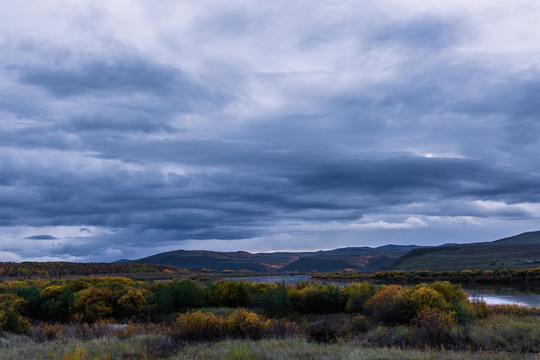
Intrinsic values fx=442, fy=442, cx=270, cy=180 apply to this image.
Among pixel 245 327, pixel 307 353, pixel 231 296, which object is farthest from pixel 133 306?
pixel 307 353

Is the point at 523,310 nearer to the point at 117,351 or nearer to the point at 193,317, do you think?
the point at 193,317

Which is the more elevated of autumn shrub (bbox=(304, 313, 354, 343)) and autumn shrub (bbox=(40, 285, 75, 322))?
autumn shrub (bbox=(40, 285, 75, 322))

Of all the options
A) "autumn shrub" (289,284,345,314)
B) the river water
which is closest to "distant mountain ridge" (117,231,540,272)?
the river water

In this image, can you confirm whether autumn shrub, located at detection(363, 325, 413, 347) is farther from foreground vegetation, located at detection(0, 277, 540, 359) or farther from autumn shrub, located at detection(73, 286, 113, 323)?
autumn shrub, located at detection(73, 286, 113, 323)

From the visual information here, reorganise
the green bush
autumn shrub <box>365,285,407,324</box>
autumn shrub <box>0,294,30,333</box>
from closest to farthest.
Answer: the green bush < autumn shrub <box>0,294,30,333</box> < autumn shrub <box>365,285,407,324</box>

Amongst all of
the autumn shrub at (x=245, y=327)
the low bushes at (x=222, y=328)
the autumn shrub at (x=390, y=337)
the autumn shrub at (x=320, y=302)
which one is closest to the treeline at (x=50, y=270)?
the autumn shrub at (x=320, y=302)

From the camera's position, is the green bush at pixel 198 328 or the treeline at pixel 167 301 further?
the treeline at pixel 167 301

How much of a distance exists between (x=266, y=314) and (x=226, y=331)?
27.0 feet

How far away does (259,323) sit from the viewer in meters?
16.8

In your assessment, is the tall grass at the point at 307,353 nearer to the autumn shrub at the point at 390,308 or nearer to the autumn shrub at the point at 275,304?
the autumn shrub at the point at 390,308

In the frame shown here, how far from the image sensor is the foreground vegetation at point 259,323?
13.4 metres

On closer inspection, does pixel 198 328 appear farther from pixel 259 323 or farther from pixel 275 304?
pixel 275 304

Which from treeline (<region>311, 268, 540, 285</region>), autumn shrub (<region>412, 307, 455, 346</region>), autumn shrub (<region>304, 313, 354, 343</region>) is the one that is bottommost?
treeline (<region>311, 268, 540, 285</region>)

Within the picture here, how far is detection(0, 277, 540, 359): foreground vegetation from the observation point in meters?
13.4
